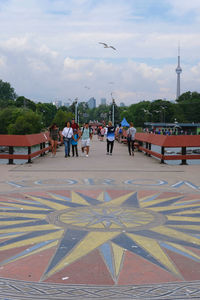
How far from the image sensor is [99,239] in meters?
5.06

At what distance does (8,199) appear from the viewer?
7.67 metres

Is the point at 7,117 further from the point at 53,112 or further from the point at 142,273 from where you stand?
the point at 142,273

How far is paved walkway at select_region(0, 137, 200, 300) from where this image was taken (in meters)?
3.72

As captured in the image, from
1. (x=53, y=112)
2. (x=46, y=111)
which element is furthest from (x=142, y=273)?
(x=53, y=112)

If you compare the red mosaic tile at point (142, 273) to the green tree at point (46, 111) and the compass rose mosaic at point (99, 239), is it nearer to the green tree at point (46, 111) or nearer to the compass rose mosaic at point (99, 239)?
the compass rose mosaic at point (99, 239)

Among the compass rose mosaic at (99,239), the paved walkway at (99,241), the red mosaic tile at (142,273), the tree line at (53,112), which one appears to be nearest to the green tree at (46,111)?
the tree line at (53,112)

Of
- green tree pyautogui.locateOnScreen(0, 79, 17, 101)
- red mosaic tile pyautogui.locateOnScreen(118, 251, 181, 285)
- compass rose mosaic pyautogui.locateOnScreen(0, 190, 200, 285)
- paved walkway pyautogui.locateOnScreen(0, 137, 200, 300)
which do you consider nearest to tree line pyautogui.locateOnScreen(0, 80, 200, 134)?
green tree pyautogui.locateOnScreen(0, 79, 17, 101)

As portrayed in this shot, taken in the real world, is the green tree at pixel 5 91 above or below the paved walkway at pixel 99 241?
above

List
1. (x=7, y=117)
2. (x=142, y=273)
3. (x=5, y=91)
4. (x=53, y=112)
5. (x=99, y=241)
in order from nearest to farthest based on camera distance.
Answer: (x=142, y=273)
(x=99, y=241)
(x=7, y=117)
(x=5, y=91)
(x=53, y=112)

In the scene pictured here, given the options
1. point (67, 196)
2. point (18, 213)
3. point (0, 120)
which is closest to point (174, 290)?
point (18, 213)

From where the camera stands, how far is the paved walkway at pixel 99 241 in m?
3.72

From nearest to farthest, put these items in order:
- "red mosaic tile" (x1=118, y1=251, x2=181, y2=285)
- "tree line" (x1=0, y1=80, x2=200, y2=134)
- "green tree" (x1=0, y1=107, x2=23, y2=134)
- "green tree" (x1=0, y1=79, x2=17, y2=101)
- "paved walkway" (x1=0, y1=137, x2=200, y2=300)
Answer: "paved walkway" (x1=0, y1=137, x2=200, y2=300) < "red mosaic tile" (x1=118, y1=251, x2=181, y2=285) < "tree line" (x1=0, y1=80, x2=200, y2=134) < "green tree" (x1=0, y1=107, x2=23, y2=134) < "green tree" (x1=0, y1=79, x2=17, y2=101)

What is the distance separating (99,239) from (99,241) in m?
0.08

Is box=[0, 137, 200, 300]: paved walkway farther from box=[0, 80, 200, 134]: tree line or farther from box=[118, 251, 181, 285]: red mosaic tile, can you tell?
box=[0, 80, 200, 134]: tree line
